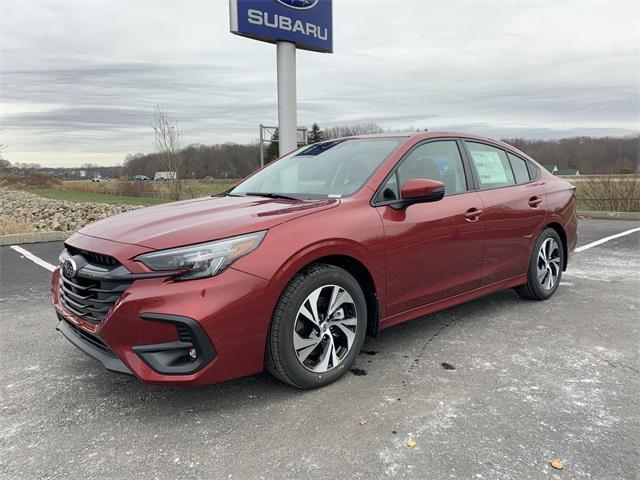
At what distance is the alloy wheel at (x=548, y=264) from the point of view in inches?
193

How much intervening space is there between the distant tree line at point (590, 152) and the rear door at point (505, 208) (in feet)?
15.3

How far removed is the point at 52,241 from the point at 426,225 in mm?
8424

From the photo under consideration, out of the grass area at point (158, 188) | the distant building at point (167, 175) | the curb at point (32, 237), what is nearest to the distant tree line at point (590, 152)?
the curb at point (32, 237)

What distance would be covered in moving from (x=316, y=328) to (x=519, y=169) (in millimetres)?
3009

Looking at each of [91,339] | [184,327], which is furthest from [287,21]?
[184,327]

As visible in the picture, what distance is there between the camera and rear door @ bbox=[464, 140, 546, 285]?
13.8 ft

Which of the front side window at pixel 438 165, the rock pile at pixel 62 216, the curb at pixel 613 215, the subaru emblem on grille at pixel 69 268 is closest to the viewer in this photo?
the subaru emblem on grille at pixel 69 268

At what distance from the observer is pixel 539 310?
4.71 metres

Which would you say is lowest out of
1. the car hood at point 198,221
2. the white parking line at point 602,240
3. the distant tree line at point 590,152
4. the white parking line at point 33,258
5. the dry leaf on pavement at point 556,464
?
the white parking line at point 602,240

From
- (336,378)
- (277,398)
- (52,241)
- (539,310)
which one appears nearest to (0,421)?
(277,398)

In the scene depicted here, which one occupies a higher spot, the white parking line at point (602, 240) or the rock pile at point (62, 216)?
the rock pile at point (62, 216)

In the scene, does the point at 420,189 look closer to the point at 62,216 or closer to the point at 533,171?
the point at 533,171

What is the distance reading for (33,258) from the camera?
25.4ft

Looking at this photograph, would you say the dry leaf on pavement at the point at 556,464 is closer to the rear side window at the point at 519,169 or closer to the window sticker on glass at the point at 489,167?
the window sticker on glass at the point at 489,167
